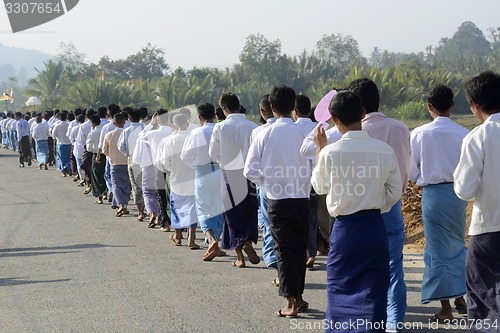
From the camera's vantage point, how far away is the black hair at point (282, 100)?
301 inches

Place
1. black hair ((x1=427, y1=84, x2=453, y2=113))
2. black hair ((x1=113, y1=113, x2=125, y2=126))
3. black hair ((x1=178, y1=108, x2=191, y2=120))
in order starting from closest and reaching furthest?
black hair ((x1=427, y1=84, x2=453, y2=113)) → black hair ((x1=178, y1=108, x2=191, y2=120)) → black hair ((x1=113, y1=113, x2=125, y2=126))

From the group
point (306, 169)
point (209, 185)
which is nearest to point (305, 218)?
point (306, 169)

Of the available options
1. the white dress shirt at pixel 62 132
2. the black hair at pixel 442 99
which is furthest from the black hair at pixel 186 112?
the white dress shirt at pixel 62 132

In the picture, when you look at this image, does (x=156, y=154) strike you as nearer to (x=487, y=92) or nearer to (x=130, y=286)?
(x=130, y=286)

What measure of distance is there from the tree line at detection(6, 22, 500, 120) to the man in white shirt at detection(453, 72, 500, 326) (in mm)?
27801

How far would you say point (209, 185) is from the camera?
10.8 meters

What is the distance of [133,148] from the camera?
14.0m

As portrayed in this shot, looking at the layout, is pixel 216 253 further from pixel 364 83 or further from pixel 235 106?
pixel 364 83

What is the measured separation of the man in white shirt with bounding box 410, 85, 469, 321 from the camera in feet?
22.4

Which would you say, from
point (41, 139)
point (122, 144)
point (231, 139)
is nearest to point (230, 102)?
point (231, 139)

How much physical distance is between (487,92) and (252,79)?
55039 millimetres

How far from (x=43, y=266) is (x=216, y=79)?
44.6 metres

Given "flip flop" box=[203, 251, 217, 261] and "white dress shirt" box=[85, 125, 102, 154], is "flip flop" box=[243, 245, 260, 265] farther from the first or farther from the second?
"white dress shirt" box=[85, 125, 102, 154]

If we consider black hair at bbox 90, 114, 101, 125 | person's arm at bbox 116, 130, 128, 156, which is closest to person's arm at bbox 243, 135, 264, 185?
person's arm at bbox 116, 130, 128, 156
